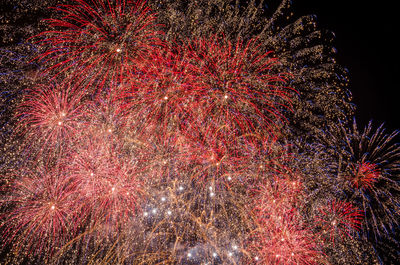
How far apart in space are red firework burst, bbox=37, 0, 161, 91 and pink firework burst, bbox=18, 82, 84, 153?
0.88m

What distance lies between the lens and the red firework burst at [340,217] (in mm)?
8398

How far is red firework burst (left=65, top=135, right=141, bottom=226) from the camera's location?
750cm

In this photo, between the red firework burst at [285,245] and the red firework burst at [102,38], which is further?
the red firework burst at [285,245]

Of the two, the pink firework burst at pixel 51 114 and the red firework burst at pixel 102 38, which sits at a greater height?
the red firework burst at pixel 102 38

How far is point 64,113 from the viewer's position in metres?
7.23

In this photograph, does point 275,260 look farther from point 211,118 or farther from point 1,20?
point 1,20

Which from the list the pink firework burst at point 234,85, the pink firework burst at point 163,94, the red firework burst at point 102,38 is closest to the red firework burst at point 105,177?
the pink firework burst at point 163,94

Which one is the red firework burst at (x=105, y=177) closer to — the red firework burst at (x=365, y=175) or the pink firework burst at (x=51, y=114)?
the pink firework burst at (x=51, y=114)

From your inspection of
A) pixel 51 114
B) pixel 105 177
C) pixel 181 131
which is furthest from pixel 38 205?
pixel 181 131

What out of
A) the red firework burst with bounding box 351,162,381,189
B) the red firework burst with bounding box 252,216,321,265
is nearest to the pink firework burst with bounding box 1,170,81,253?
the red firework burst with bounding box 252,216,321,265

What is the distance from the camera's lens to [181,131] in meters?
7.62

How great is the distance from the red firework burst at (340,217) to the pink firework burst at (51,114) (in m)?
9.77

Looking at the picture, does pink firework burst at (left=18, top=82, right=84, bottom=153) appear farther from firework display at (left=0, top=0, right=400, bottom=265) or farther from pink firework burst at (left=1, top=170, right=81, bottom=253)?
pink firework burst at (left=1, top=170, right=81, bottom=253)

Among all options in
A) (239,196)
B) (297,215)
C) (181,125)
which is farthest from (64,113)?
(297,215)
